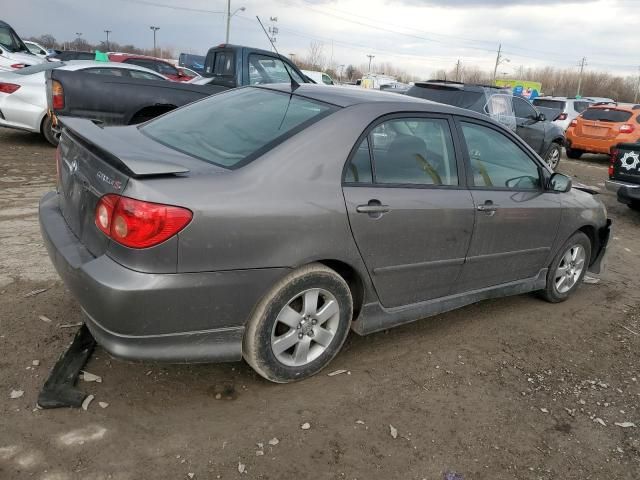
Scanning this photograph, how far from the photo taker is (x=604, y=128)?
Answer: 45.5 feet

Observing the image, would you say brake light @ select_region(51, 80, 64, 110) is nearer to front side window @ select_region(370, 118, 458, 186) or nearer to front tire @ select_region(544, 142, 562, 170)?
front side window @ select_region(370, 118, 458, 186)

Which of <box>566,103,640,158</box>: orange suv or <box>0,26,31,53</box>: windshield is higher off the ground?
<box>0,26,31,53</box>: windshield

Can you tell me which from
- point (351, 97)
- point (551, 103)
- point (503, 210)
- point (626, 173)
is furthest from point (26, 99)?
point (551, 103)

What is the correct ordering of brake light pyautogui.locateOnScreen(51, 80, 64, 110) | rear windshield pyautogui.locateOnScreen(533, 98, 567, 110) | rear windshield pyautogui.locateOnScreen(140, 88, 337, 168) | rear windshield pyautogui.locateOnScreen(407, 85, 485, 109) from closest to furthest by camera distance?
1. rear windshield pyautogui.locateOnScreen(140, 88, 337, 168)
2. brake light pyautogui.locateOnScreen(51, 80, 64, 110)
3. rear windshield pyautogui.locateOnScreen(407, 85, 485, 109)
4. rear windshield pyautogui.locateOnScreen(533, 98, 567, 110)

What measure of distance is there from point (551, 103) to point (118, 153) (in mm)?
19358

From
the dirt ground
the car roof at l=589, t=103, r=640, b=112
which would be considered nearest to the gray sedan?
the dirt ground

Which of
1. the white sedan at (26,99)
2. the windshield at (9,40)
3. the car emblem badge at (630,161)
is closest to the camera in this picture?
the car emblem badge at (630,161)

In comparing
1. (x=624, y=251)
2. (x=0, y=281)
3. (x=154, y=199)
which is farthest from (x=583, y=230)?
(x=0, y=281)

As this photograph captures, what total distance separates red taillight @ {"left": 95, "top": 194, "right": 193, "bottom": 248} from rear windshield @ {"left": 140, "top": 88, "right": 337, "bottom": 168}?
0.46 m

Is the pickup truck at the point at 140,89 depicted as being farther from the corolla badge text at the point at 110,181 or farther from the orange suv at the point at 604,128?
the orange suv at the point at 604,128

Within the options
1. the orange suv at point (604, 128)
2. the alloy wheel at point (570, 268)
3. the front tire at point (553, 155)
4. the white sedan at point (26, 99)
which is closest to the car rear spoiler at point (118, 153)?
the alloy wheel at point (570, 268)

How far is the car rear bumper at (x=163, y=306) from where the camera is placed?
2.37 m

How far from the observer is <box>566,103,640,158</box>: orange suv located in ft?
44.2

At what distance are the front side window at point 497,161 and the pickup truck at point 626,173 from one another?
4545 millimetres
